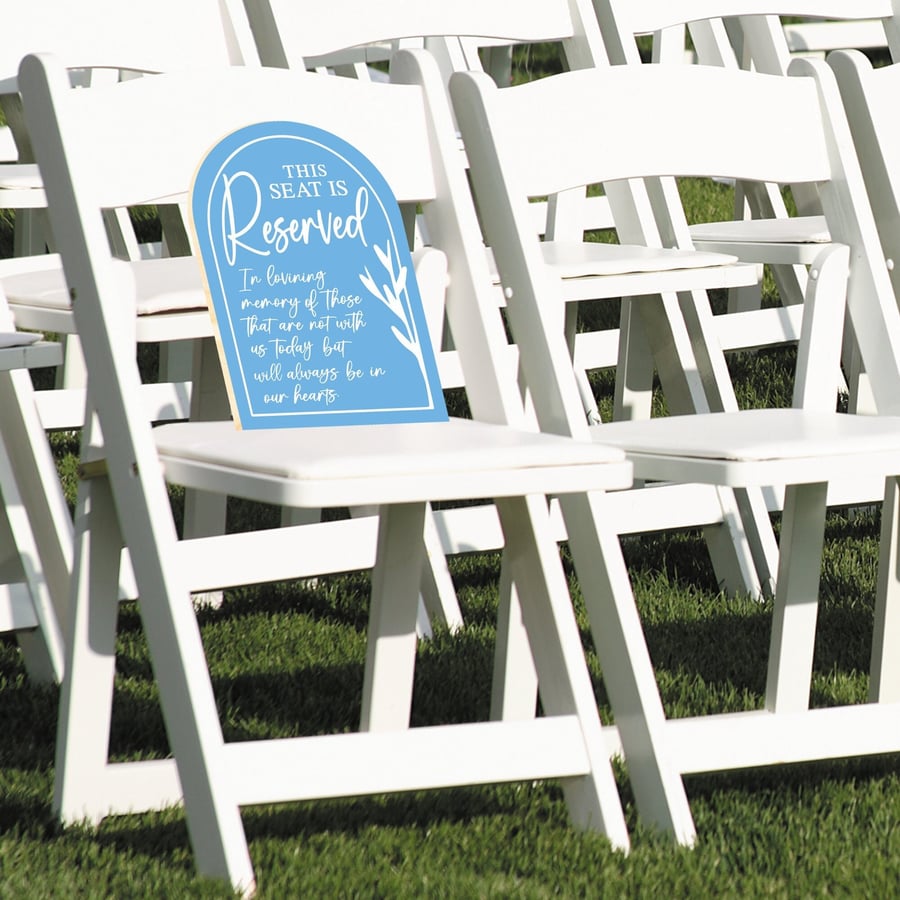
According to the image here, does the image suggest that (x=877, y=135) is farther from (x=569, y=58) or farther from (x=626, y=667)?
(x=569, y=58)

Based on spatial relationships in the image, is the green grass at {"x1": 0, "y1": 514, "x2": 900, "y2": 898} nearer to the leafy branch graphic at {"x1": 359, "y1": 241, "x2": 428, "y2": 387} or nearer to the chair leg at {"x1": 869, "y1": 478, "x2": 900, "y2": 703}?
the chair leg at {"x1": 869, "y1": 478, "x2": 900, "y2": 703}

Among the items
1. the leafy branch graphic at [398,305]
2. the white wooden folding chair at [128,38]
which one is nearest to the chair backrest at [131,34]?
the white wooden folding chair at [128,38]

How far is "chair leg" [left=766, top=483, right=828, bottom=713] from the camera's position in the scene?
276 cm

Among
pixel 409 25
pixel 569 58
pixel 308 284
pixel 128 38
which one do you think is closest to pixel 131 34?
pixel 128 38

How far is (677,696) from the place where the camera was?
3229 mm

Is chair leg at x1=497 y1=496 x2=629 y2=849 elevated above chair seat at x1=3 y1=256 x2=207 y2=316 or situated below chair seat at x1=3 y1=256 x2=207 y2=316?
below

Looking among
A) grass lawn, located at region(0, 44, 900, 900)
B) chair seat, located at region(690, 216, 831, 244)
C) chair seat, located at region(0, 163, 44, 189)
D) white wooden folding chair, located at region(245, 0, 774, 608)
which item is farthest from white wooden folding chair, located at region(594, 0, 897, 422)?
chair seat, located at region(0, 163, 44, 189)

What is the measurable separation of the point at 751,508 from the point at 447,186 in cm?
153

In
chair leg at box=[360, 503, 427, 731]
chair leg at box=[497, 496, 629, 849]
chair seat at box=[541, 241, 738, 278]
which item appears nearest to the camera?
chair leg at box=[497, 496, 629, 849]

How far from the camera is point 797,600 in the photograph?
2.76 meters

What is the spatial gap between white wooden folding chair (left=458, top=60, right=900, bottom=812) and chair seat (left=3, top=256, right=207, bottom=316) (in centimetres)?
54

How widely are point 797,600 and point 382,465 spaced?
873mm

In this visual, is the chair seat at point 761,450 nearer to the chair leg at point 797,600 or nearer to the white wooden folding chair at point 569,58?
the chair leg at point 797,600

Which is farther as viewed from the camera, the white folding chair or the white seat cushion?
the white folding chair
